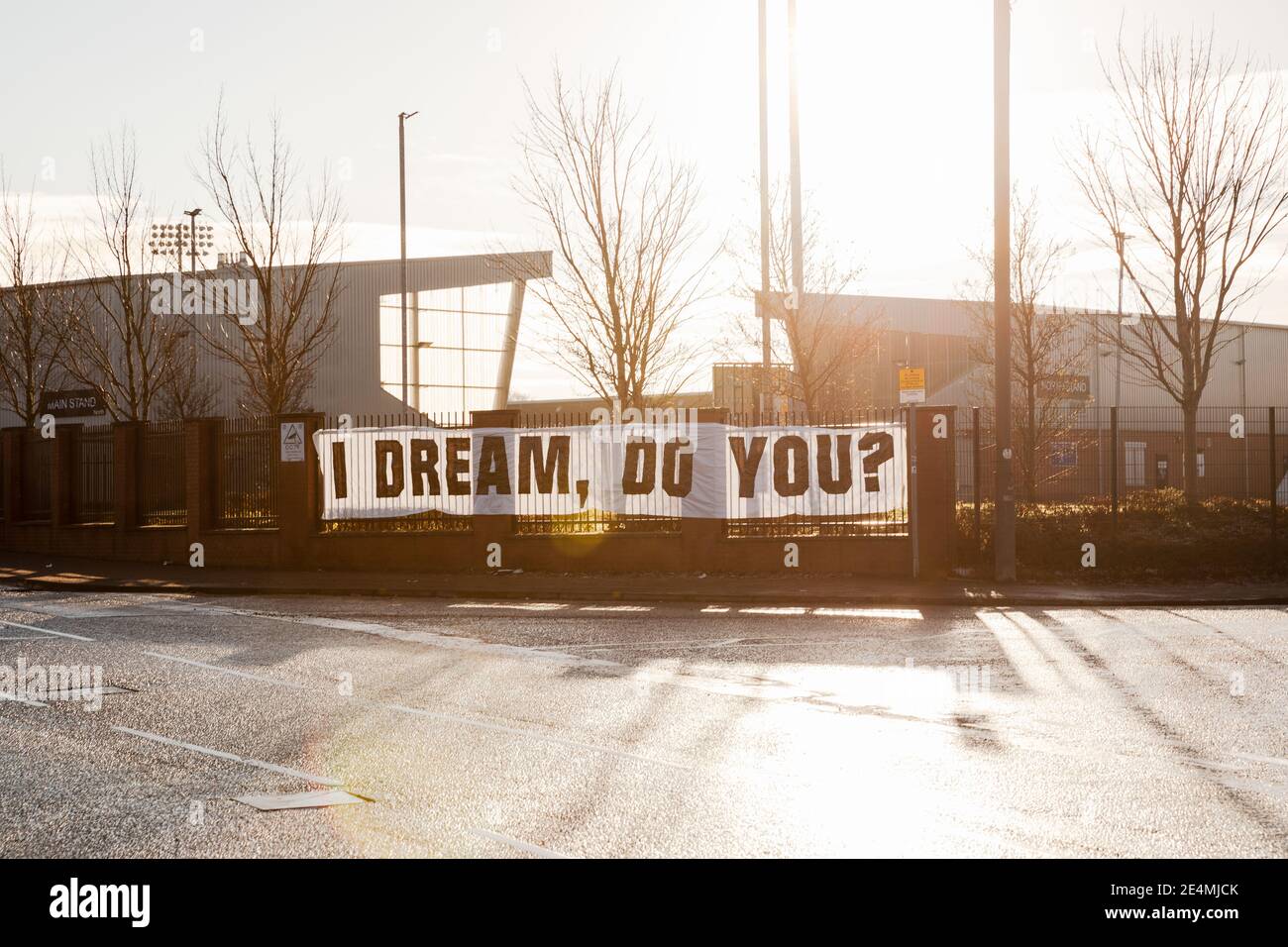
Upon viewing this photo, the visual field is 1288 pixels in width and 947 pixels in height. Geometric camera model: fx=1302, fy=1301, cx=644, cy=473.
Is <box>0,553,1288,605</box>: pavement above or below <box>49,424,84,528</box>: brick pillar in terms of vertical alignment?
below

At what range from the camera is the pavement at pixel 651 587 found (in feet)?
57.5

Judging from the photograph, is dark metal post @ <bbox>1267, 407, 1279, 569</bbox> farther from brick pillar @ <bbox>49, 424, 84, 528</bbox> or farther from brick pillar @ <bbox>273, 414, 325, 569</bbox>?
brick pillar @ <bbox>49, 424, 84, 528</bbox>

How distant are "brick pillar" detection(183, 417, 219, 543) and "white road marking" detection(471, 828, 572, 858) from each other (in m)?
19.9

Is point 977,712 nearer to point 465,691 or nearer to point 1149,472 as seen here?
point 465,691

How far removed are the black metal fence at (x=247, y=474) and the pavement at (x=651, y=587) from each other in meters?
1.34

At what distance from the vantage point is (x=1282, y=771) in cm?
728

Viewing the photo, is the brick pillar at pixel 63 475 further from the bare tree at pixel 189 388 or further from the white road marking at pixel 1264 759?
the white road marking at pixel 1264 759

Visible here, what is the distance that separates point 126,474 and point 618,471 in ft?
36.6

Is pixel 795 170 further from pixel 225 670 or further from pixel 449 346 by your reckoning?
pixel 449 346

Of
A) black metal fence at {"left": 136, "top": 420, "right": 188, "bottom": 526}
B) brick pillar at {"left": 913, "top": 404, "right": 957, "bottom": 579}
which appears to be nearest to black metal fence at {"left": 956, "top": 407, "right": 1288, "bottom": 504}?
brick pillar at {"left": 913, "top": 404, "right": 957, "bottom": 579}

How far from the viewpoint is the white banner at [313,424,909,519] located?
21062 millimetres

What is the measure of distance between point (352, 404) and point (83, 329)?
37.1 ft

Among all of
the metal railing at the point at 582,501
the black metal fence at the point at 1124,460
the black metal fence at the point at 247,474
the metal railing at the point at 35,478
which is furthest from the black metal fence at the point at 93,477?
the black metal fence at the point at 1124,460
